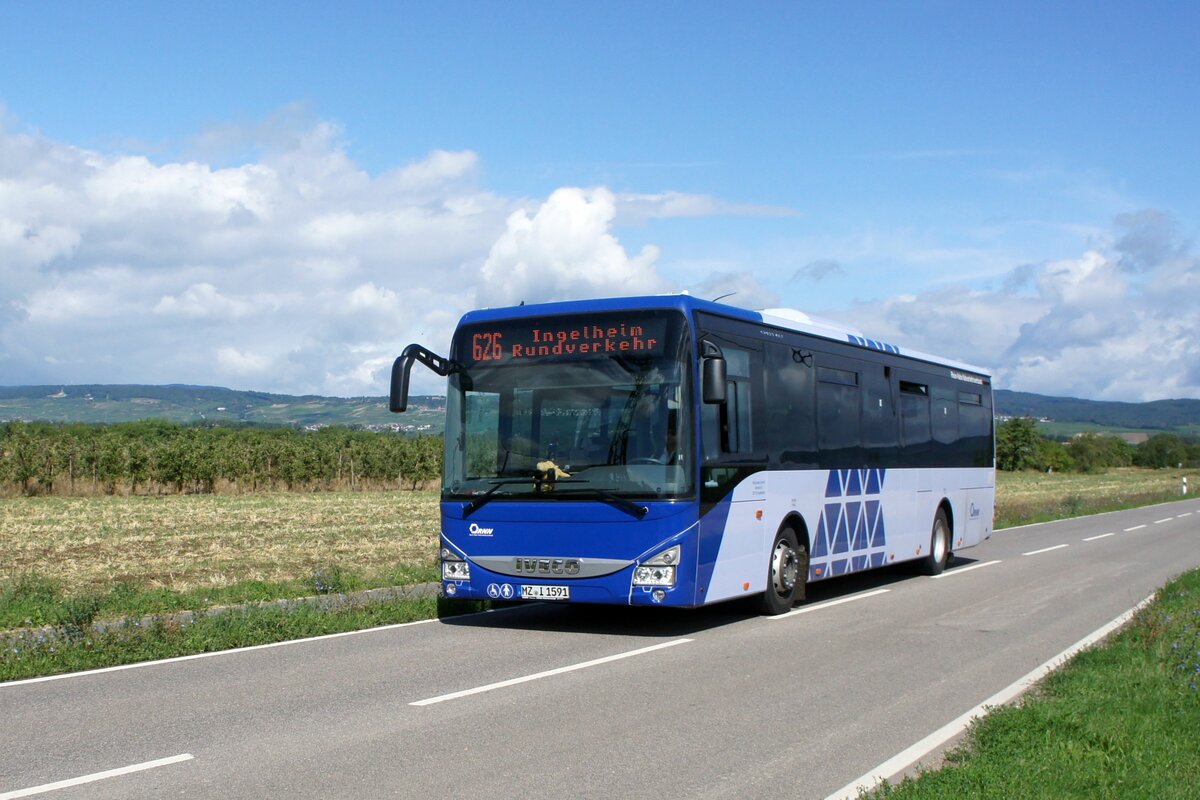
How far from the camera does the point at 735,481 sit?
40.6ft

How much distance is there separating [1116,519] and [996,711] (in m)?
33.4

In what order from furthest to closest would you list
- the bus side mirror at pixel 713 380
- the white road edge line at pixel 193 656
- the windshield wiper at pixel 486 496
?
the windshield wiper at pixel 486 496
the bus side mirror at pixel 713 380
the white road edge line at pixel 193 656

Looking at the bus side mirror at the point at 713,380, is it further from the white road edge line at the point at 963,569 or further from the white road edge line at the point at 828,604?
the white road edge line at the point at 963,569

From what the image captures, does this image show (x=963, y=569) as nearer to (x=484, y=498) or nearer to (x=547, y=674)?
(x=484, y=498)

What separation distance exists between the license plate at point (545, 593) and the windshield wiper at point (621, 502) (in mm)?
969

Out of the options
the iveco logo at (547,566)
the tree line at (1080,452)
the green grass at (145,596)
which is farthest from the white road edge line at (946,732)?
the tree line at (1080,452)

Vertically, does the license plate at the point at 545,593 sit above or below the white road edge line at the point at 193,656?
above

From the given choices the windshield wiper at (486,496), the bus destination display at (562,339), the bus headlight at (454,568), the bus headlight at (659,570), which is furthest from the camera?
the bus headlight at (454,568)

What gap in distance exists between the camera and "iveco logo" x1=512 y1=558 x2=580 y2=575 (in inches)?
458

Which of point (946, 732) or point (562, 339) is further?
point (562, 339)

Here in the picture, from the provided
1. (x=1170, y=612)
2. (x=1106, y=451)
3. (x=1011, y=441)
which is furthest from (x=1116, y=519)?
(x=1106, y=451)

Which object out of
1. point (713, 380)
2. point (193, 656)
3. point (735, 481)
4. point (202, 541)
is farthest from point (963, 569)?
point (202, 541)

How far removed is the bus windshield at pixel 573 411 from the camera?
11508 mm

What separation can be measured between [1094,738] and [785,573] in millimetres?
6800
